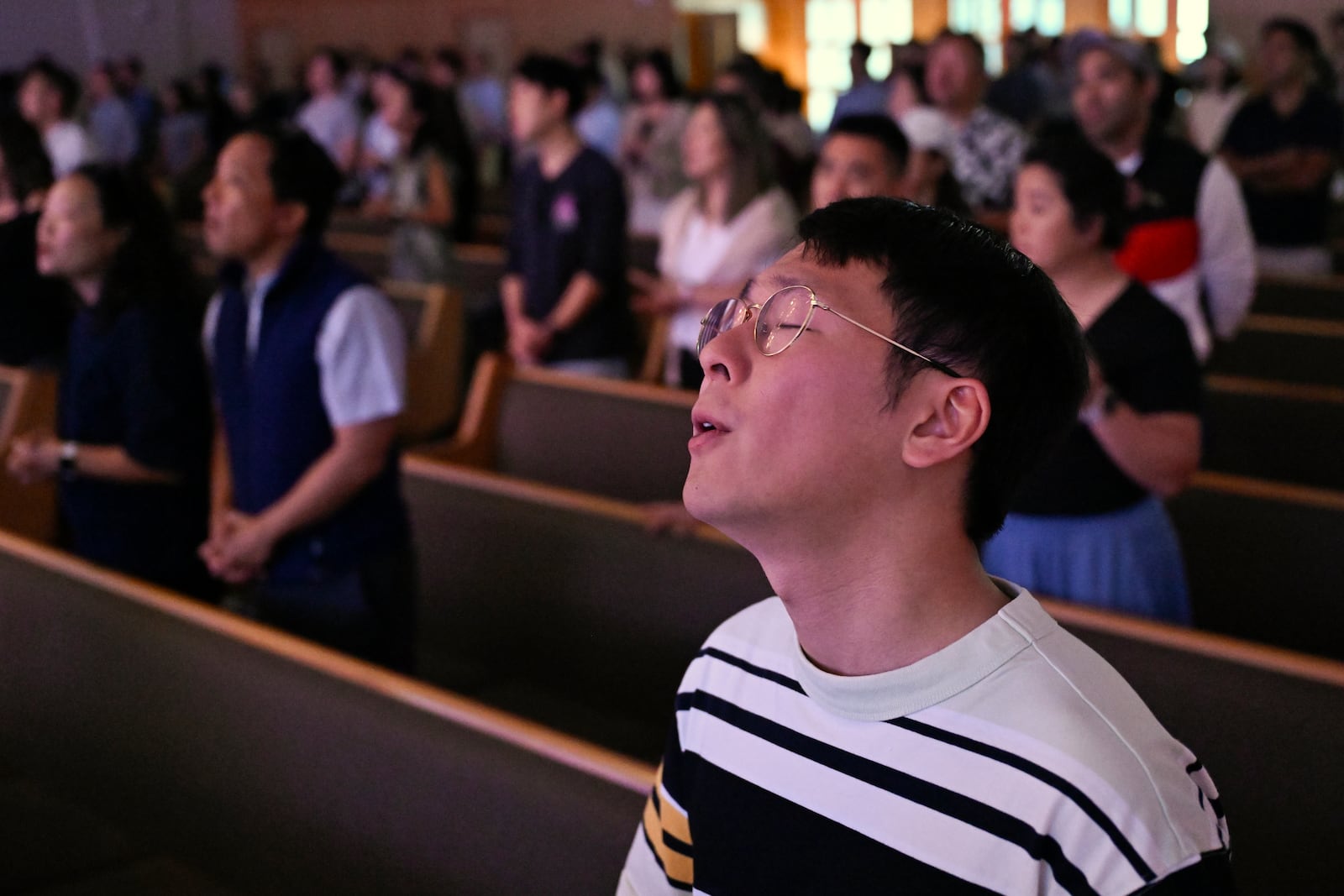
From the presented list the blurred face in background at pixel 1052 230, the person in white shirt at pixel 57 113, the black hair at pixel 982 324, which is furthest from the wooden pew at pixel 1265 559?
the person in white shirt at pixel 57 113

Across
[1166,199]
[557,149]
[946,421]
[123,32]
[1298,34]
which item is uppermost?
[123,32]

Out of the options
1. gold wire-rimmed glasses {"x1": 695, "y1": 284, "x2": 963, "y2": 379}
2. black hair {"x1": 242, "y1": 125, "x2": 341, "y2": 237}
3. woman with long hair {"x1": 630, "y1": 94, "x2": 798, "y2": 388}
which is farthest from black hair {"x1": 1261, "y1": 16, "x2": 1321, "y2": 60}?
gold wire-rimmed glasses {"x1": 695, "y1": 284, "x2": 963, "y2": 379}

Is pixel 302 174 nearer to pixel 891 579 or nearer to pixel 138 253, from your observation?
pixel 138 253

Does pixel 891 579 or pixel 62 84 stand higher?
pixel 62 84

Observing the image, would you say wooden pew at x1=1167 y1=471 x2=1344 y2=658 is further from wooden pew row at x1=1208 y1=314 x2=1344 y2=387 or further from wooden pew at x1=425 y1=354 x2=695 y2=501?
wooden pew row at x1=1208 y1=314 x2=1344 y2=387

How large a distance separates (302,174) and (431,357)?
2887 mm

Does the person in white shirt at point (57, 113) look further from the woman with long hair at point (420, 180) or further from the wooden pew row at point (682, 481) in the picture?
the wooden pew row at point (682, 481)

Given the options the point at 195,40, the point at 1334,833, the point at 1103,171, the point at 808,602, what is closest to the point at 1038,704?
the point at 808,602

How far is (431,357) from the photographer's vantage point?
5.40m

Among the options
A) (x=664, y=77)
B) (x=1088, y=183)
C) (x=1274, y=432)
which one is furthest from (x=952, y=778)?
(x=664, y=77)

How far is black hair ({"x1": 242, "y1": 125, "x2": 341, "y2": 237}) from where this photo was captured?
2.51 meters

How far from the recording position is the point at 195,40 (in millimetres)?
15344

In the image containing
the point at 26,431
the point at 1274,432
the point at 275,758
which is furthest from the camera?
the point at 26,431

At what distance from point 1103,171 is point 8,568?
2.22 meters
